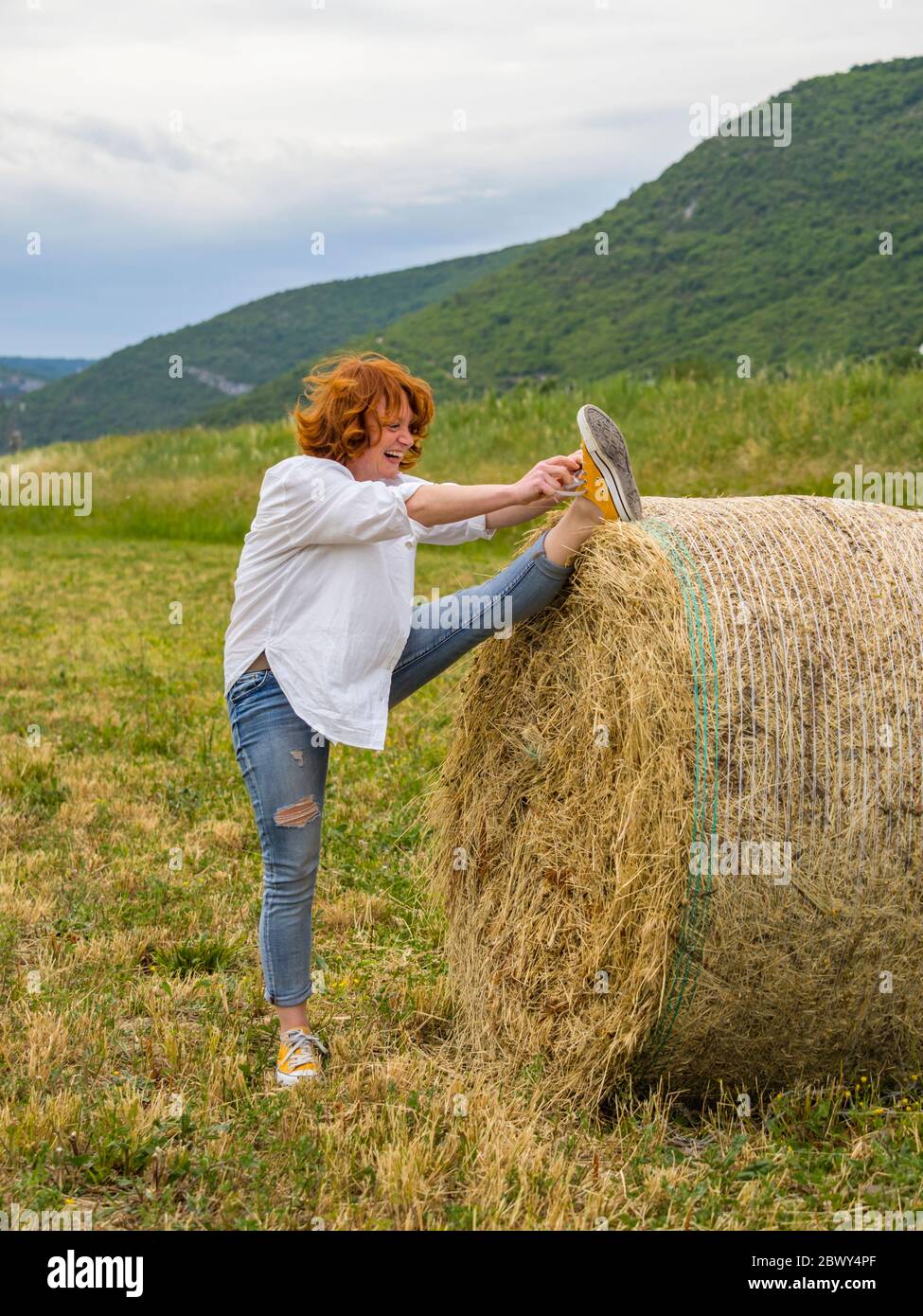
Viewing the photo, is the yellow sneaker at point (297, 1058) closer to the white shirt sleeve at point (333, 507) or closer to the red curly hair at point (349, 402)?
the white shirt sleeve at point (333, 507)

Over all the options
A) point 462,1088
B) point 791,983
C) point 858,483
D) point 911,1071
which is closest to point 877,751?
point 791,983

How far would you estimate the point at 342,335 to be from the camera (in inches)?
3718

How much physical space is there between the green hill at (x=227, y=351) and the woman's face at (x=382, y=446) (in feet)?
257

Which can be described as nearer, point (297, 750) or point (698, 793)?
point (698, 793)

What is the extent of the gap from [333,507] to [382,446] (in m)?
0.40

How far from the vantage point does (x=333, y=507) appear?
3.83 meters

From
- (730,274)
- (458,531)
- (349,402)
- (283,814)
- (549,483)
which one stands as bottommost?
(283,814)

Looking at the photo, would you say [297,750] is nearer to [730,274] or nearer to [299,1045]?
[299,1045]

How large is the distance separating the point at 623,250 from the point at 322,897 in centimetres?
5841

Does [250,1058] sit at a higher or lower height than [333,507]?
lower

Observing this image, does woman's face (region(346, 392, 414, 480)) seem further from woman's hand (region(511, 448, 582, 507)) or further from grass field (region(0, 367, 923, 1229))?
grass field (region(0, 367, 923, 1229))

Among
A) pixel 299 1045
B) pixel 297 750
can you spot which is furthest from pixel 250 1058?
pixel 297 750

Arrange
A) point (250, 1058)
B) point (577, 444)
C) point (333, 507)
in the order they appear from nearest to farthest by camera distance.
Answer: point (333, 507)
point (250, 1058)
point (577, 444)

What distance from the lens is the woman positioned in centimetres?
393
